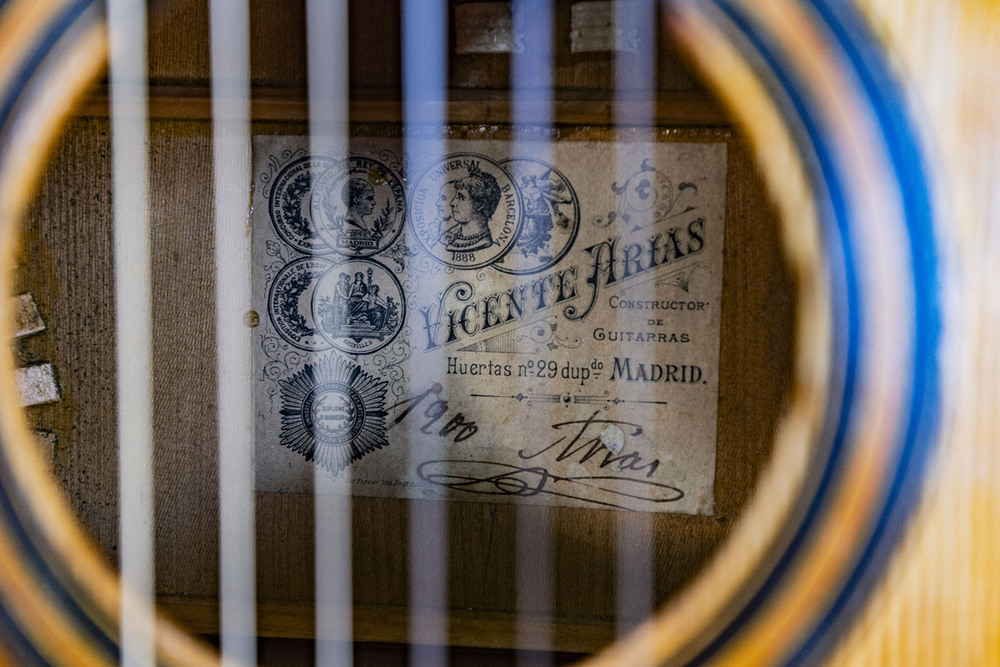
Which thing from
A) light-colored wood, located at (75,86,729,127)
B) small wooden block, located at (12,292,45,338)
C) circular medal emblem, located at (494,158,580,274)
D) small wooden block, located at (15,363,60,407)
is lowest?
small wooden block, located at (15,363,60,407)

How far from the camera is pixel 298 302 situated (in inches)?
14.5

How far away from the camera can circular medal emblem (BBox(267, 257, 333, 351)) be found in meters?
0.37

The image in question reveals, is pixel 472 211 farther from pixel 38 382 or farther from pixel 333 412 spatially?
Result: pixel 38 382

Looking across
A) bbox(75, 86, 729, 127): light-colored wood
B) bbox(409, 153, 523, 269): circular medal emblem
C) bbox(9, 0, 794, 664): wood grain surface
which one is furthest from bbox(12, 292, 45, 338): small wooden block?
bbox(409, 153, 523, 269): circular medal emblem

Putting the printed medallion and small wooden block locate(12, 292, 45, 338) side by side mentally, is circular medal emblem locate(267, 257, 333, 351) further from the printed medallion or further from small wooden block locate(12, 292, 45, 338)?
small wooden block locate(12, 292, 45, 338)

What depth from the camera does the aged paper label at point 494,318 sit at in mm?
357

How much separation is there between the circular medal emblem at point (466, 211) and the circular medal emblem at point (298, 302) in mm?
57

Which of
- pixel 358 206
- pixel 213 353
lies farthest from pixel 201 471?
pixel 358 206

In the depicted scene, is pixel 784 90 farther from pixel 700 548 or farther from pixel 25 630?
pixel 25 630

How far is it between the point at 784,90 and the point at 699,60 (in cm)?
4

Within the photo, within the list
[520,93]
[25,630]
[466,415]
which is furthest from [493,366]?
[25,630]

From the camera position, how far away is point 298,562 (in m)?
0.38

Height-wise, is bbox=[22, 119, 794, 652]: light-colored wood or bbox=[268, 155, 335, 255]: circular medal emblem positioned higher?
bbox=[268, 155, 335, 255]: circular medal emblem
